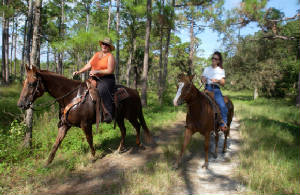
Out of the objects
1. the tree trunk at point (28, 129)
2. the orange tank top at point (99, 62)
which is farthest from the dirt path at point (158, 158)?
the orange tank top at point (99, 62)

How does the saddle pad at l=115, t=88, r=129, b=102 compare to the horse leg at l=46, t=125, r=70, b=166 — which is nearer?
the horse leg at l=46, t=125, r=70, b=166

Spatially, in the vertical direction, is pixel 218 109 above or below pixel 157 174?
above

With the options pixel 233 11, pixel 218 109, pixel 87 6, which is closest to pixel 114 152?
pixel 218 109

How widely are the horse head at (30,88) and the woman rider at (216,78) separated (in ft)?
12.6

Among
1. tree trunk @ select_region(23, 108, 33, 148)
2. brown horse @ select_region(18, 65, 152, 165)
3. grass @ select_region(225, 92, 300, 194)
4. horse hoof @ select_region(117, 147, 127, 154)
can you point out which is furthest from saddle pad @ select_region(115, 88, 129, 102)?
grass @ select_region(225, 92, 300, 194)

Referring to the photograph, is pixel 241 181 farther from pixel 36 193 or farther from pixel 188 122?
pixel 36 193

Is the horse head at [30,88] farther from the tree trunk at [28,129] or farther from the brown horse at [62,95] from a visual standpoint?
the tree trunk at [28,129]

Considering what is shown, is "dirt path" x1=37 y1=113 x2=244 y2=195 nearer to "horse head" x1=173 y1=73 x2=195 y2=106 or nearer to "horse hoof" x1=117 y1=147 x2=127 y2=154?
"horse hoof" x1=117 y1=147 x2=127 y2=154

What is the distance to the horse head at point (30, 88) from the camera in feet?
12.3

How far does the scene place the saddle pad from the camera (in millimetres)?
5095

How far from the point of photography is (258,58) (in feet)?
77.5

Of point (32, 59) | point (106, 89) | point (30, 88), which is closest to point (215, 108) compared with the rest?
point (106, 89)

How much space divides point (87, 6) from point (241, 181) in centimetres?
2632

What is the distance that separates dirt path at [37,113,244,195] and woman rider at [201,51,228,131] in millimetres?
→ 1066
